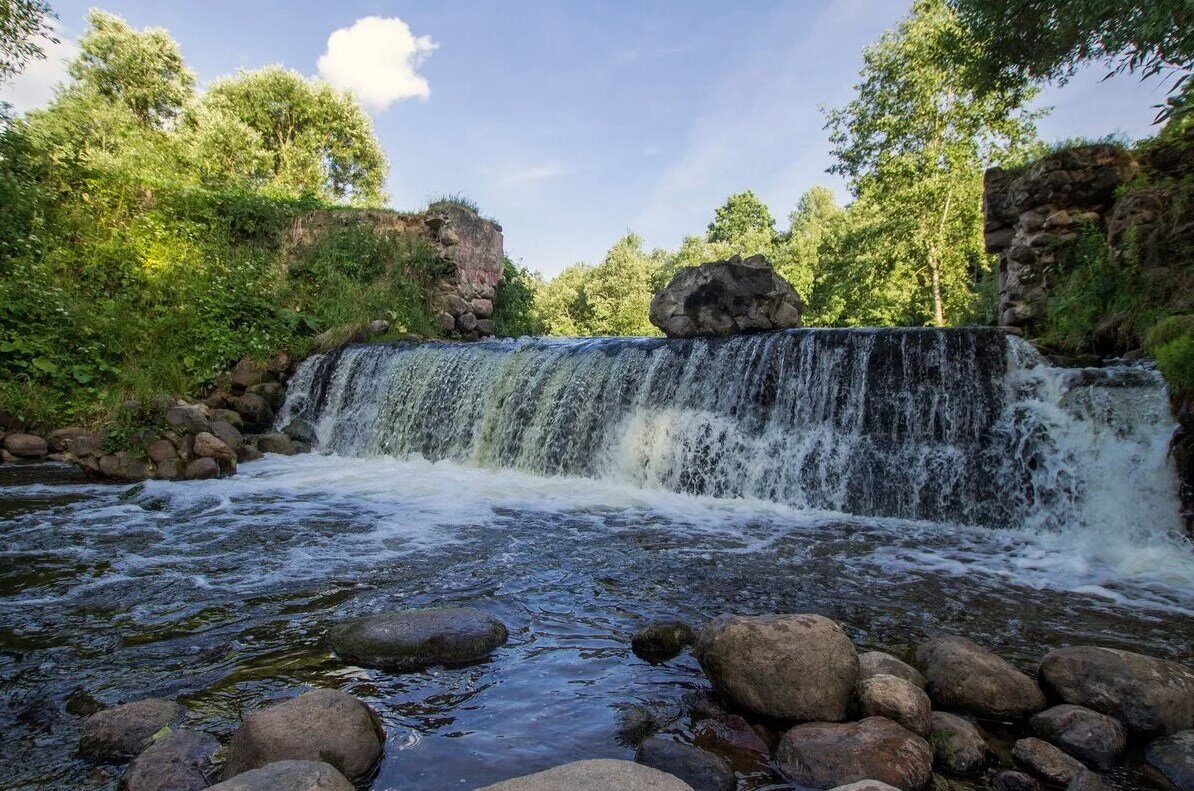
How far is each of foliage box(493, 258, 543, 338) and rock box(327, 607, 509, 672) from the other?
582 inches

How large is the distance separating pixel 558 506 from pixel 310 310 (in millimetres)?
9800

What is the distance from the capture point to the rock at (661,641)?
356 centimetres

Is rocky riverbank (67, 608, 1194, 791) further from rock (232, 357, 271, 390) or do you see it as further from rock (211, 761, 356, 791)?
rock (232, 357, 271, 390)

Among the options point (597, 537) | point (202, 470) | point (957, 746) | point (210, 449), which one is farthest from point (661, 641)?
point (210, 449)

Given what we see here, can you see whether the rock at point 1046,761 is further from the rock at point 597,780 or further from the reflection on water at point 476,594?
the rock at point 597,780

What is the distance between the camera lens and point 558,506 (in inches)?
311

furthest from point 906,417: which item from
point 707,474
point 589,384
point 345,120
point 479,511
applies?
point 345,120

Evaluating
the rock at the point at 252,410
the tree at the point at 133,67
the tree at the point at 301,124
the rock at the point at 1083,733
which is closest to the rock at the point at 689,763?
the rock at the point at 1083,733

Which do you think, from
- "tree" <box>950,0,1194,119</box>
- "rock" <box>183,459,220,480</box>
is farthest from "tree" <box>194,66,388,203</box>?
"tree" <box>950,0,1194,119</box>

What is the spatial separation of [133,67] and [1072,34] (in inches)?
1373

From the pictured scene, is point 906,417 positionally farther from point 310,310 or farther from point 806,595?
point 310,310

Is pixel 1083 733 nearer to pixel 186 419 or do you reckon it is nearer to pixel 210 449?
pixel 210 449

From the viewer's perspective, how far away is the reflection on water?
2877 mm

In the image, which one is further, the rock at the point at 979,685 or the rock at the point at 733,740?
the rock at the point at 979,685
